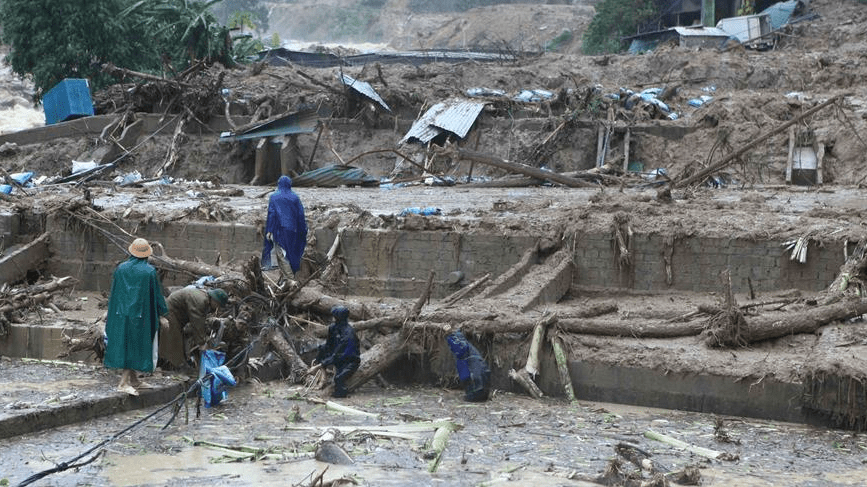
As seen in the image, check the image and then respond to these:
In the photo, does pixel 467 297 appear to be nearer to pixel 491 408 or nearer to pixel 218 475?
pixel 491 408

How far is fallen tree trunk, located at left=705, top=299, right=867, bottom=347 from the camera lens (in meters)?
10.8

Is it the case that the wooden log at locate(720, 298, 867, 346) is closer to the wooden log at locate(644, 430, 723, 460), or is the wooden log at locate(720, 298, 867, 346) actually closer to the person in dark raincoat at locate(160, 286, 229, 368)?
the wooden log at locate(644, 430, 723, 460)

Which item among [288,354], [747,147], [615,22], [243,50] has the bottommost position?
[288,354]

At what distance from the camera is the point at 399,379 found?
38.2ft

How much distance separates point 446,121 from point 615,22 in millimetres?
19626

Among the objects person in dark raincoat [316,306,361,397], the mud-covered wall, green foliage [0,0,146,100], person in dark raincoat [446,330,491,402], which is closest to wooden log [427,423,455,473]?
person in dark raincoat [446,330,491,402]

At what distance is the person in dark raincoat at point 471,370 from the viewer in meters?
10.6

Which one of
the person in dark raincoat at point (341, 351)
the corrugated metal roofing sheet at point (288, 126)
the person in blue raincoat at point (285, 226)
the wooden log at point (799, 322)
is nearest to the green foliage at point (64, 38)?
the corrugated metal roofing sheet at point (288, 126)

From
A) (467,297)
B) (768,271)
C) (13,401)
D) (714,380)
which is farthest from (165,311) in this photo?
(768,271)

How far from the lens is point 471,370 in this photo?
10.6m

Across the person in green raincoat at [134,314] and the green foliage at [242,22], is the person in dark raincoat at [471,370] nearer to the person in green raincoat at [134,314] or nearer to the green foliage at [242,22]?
the person in green raincoat at [134,314]

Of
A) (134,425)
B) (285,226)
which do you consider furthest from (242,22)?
(134,425)

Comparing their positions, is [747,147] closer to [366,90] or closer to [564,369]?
[564,369]

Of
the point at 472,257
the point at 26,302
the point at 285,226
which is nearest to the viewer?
the point at 285,226
